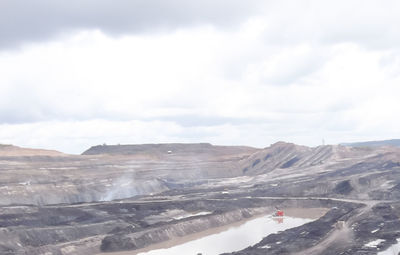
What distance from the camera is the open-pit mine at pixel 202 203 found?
51.6 m

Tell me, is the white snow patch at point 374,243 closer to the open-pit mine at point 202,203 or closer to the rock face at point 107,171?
the open-pit mine at point 202,203

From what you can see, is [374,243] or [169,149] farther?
[169,149]

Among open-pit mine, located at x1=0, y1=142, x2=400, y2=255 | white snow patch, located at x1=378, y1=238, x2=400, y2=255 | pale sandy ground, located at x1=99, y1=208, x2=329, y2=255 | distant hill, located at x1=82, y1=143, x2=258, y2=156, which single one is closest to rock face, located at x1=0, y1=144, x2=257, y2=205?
distant hill, located at x1=82, y1=143, x2=258, y2=156

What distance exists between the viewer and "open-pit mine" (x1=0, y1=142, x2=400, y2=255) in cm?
5156

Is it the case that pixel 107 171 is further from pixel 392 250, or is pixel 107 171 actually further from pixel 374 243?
pixel 392 250

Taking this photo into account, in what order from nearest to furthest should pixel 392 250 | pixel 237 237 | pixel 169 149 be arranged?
pixel 392 250
pixel 237 237
pixel 169 149

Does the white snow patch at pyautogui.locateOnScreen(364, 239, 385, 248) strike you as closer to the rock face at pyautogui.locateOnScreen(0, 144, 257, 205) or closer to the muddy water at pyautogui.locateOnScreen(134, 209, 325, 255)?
the muddy water at pyautogui.locateOnScreen(134, 209, 325, 255)

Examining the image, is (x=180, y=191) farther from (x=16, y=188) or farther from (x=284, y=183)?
(x=16, y=188)

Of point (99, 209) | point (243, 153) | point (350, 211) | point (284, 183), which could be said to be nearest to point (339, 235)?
point (350, 211)

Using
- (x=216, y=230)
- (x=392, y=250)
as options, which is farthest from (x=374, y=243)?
(x=216, y=230)

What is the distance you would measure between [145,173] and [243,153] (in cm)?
5104

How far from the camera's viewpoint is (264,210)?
7862cm

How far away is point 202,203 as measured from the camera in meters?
80.5

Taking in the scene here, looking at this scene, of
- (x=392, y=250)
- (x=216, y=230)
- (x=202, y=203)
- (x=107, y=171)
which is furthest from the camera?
(x=107, y=171)
